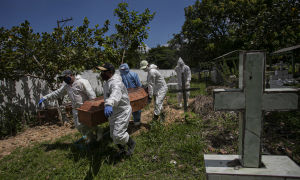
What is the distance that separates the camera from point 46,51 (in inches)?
190

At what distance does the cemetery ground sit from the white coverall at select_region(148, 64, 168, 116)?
31.8 inches

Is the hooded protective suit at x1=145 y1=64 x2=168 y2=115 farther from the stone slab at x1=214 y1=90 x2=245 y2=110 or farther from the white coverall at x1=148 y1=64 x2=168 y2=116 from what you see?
the stone slab at x1=214 y1=90 x2=245 y2=110

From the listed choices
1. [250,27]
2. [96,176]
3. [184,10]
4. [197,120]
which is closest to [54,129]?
[96,176]

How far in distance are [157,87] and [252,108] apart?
11.5 ft

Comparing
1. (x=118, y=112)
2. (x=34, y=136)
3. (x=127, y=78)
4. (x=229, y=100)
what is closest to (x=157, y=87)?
(x=127, y=78)

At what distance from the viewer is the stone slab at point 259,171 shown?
3.37ft

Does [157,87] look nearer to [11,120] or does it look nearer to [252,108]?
[252,108]

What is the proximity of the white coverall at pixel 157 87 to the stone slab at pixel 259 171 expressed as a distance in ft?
9.77

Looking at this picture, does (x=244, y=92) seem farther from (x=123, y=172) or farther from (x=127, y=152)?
(x=127, y=152)

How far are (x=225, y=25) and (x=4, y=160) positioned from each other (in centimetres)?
2116

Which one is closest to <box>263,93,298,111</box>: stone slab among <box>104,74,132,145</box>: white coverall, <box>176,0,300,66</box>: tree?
<box>104,74,132,145</box>: white coverall

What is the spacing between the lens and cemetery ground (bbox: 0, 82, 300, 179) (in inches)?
97.3

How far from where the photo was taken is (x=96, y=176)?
249 centimetres

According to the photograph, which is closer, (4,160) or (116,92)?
(116,92)
